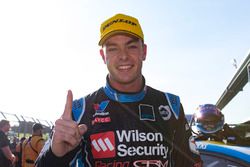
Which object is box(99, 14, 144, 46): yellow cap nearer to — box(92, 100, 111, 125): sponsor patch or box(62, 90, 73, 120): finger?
box(92, 100, 111, 125): sponsor patch

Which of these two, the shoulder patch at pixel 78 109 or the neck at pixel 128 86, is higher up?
the neck at pixel 128 86

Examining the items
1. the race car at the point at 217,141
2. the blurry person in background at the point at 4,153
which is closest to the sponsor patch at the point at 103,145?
the race car at the point at 217,141

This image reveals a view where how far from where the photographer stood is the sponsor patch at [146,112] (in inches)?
104

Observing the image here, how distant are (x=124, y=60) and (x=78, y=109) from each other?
463mm

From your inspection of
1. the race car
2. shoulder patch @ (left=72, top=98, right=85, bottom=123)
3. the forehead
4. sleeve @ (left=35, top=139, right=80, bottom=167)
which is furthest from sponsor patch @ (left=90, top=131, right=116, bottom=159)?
the race car

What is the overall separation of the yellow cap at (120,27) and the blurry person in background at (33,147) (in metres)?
5.85

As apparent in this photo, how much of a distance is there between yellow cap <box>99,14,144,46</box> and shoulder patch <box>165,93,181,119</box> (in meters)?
0.48

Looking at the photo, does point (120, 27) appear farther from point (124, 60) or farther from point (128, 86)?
point (128, 86)

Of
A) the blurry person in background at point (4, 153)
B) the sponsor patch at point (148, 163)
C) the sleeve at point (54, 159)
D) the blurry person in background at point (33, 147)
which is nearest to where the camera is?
the sleeve at point (54, 159)

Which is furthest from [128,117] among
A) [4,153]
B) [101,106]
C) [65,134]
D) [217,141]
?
[4,153]

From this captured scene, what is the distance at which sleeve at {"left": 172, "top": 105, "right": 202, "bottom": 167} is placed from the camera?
104 inches

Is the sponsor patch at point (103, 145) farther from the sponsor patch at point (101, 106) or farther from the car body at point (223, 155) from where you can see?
the car body at point (223, 155)

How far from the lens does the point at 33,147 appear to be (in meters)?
8.16

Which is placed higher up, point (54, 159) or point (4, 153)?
point (4, 153)
